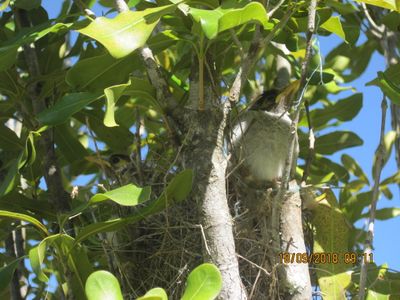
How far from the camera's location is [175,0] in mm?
1746

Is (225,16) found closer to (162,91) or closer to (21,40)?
(162,91)

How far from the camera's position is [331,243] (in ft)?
7.43

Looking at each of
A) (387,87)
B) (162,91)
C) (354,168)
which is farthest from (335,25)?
(354,168)

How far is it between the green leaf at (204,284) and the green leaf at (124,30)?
50 cm

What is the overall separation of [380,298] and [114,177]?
3.16 ft

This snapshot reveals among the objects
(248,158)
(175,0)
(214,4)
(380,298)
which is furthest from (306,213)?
(175,0)

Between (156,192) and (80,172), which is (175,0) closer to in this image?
(156,192)

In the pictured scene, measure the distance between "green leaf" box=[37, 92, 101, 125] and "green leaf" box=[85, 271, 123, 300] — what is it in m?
0.55

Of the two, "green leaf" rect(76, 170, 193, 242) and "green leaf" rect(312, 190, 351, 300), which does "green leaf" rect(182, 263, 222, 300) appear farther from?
"green leaf" rect(312, 190, 351, 300)

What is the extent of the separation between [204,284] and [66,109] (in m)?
0.67

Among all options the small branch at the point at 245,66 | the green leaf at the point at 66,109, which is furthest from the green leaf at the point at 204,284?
the green leaf at the point at 66,109

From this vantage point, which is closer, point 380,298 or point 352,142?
point 380,298

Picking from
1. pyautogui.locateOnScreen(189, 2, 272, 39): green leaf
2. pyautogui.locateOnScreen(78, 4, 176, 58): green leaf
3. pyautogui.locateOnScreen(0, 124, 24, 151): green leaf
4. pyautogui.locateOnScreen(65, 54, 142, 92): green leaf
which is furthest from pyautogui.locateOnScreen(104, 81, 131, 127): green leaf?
pyautogui.locateOnScreen(0, 124, 24, 151): green leaf

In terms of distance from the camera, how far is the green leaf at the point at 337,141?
118 inches
